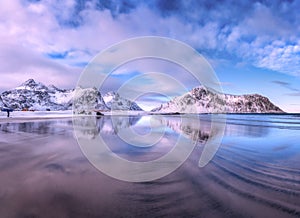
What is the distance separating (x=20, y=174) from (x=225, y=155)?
8067mm

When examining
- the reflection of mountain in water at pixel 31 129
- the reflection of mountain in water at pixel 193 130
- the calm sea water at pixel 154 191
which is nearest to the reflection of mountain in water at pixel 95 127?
the reflection of mountain in water at pixel 31 129

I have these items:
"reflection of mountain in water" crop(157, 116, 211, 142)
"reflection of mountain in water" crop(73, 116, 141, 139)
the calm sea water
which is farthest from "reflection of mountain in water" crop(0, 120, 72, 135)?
"reflection of mountain in water" crop(157, 116, 211, 142)

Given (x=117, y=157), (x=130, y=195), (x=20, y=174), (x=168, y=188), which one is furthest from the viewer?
(x=117, y=157)

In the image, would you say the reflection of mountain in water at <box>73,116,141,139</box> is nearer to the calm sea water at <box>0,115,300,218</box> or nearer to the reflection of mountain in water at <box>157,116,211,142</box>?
the reflection of mountain in water at <box>157,116,211,142</box>

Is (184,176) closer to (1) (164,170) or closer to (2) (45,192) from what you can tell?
(1) (164,170)

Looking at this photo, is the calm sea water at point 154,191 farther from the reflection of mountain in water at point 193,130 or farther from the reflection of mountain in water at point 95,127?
the reflection of mountain in water at point 95,127

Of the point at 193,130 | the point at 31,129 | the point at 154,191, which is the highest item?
the point at 31,129

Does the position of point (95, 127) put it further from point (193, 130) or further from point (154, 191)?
point (154, 191)

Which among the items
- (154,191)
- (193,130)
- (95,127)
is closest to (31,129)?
(95,127)

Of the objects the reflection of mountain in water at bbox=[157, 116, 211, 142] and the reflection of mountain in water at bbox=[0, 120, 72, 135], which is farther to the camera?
the reflection of mountain in water at bbox=[0, 120, 72, 135]

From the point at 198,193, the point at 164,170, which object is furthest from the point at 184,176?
the point at 198,193

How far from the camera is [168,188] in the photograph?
16.5 ft

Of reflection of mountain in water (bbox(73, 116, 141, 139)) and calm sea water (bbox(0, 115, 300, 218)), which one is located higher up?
reflection of mountain in water (bbox(73, 116, 141, 139))

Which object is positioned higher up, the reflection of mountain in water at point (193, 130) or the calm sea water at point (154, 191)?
the reflection of mountain in water at point (193, 130)
